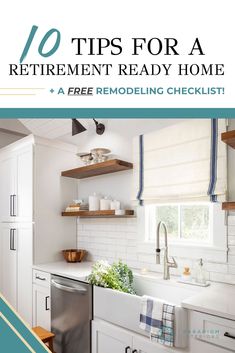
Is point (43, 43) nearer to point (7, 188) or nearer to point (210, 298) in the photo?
point (210, 298)

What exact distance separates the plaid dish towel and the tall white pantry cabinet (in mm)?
1560

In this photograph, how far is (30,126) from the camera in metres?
3.77

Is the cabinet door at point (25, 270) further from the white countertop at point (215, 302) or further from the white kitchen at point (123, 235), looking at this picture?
the white countertop at point (215, 302)

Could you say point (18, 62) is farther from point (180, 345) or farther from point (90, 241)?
point (90, 241)

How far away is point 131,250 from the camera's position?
2.84m

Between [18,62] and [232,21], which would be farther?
[18,62]

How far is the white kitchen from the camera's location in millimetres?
1877

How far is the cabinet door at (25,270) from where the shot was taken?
302 cm

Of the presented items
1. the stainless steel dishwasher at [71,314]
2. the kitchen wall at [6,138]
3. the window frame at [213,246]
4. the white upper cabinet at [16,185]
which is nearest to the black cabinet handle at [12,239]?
the white upper cabinet at [16,185]

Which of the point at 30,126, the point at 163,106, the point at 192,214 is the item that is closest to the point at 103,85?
the point at 163,106

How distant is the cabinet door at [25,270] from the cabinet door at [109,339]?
3.51 ft

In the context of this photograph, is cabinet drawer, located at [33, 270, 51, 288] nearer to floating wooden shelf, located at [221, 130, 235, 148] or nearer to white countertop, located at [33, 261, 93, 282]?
white countertop, located at [33, 261, 93, 282]

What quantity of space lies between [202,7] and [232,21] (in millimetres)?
163

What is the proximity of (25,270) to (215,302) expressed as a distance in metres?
2.14
